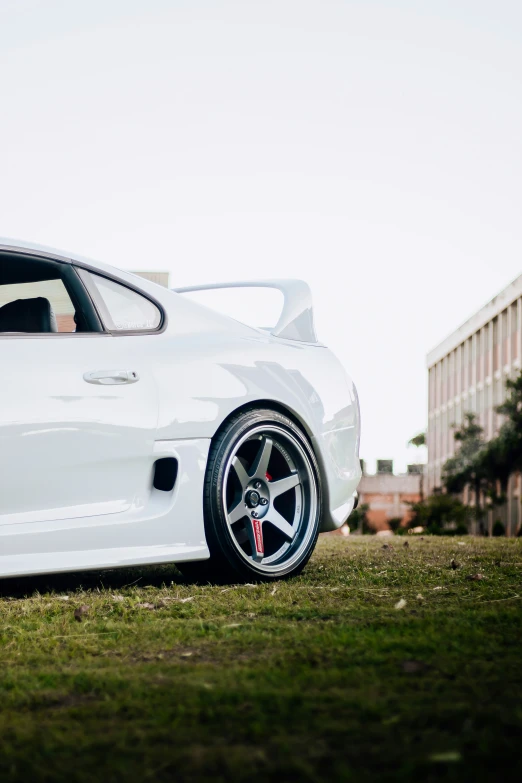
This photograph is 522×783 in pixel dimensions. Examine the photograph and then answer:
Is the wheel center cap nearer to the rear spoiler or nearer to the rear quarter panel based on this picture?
the rear quarter panel

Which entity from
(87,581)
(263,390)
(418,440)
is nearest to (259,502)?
(263,390)

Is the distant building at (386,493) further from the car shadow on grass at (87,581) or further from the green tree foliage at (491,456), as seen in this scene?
the car shadow on grass at (87,581)

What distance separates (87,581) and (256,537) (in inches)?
36.3

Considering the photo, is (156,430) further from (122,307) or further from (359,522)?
(359,522)

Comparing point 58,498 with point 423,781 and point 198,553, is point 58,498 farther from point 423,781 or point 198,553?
point 423,781

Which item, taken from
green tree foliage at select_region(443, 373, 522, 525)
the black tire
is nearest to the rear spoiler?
the black tire

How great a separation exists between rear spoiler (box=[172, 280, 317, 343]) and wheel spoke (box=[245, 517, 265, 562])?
110cm

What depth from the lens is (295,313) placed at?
5.65m

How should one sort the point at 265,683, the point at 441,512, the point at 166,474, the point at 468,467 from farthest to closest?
the point at 468,467 < the point at 441,512 < the point at 166,474 < the point at 265,683

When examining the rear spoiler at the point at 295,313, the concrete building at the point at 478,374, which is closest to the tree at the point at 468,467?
the concrete building at the point at 478,374

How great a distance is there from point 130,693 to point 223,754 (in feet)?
2.06

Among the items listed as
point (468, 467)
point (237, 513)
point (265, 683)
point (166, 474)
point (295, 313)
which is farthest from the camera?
point (468, 467)

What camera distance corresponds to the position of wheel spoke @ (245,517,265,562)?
4.93m

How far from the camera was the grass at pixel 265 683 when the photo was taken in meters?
2.00
